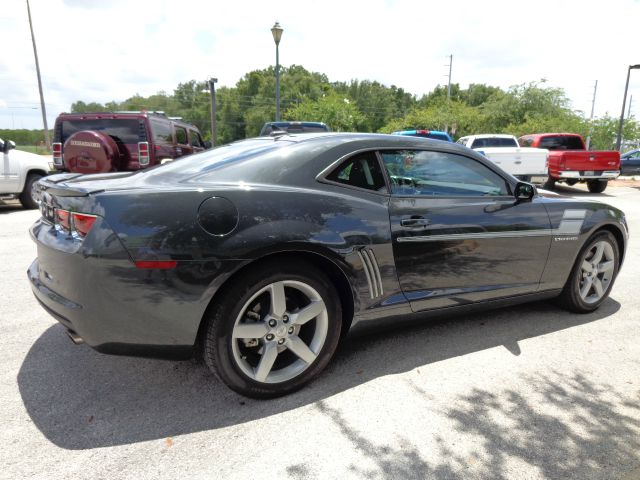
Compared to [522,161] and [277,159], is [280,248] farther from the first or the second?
[522,161]

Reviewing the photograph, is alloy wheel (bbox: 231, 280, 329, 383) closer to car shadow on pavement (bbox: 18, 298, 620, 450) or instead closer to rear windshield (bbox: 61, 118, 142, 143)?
car shadow on pavement (bbox: 18, 298, 620, 450)

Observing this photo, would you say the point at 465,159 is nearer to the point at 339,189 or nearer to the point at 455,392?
the point at 339,189

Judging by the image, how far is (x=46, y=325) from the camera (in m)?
3.49

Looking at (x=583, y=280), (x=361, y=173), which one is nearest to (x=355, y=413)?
(x=361, y=173)

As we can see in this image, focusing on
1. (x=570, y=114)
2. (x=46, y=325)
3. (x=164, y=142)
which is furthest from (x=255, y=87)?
(x=46, y=325)

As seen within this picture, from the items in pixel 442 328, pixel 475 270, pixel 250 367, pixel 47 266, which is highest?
pixel 47 266

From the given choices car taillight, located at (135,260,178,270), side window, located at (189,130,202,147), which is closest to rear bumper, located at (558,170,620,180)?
side window, located at (189,130,202,147)

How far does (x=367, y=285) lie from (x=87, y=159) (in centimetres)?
700

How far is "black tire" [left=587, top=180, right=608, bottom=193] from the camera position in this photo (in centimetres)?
1523

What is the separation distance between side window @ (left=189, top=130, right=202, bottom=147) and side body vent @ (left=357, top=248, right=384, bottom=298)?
10.0m

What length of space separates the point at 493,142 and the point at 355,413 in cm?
1484

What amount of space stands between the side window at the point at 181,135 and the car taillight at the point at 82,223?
871 cm

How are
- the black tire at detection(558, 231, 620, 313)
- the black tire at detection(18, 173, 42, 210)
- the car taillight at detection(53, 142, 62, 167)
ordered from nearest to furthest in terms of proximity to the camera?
the black tire at detection(558, 231, 620, 313)
the car taillight at detection(53, 142, 62, 167)
the black tire at detection(18, 173, 42, 210)

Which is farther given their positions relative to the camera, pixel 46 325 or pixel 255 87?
pixel 255 87
